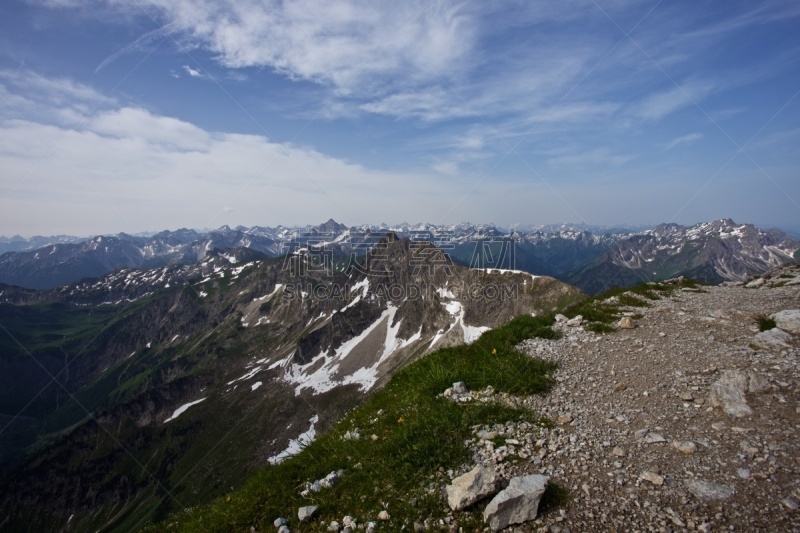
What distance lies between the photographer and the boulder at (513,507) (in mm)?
5680

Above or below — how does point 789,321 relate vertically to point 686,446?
above

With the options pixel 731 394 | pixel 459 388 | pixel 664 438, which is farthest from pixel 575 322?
pixel 664 438

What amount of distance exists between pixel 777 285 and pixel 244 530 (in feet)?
88.4

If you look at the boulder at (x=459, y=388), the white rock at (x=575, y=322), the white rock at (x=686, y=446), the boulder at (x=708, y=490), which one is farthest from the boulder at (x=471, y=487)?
the white rock at (x=575, y=322)

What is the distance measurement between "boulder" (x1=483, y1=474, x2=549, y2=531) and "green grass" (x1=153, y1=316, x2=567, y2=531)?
0.32m

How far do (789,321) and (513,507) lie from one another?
11.2 metres

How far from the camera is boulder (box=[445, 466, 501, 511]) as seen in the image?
610 cm

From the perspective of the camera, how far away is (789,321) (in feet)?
35.6

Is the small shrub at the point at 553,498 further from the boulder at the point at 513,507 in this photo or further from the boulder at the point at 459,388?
the boulder at the point at 459,388

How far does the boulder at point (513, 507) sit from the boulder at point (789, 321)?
33.7 ft

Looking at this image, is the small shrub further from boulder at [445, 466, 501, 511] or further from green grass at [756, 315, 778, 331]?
green grass at [756, 315, 778, 331]

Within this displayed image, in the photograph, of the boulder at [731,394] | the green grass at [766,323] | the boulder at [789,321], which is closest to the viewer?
the boulder at [731,394]

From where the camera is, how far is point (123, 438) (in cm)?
18238

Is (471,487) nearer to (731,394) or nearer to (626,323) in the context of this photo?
(731,394)
